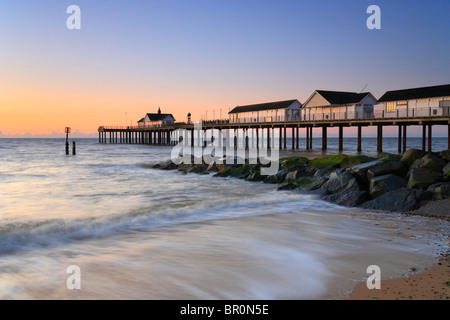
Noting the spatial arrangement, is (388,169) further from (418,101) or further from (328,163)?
(418,101)

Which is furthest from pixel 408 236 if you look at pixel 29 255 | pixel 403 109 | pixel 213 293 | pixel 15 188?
pixel 403 109

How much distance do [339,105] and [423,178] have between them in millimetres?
33950

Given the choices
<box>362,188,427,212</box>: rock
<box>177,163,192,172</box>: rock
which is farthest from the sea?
<box>177,163,192,172</box>: rock

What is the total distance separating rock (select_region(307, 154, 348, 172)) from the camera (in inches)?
618

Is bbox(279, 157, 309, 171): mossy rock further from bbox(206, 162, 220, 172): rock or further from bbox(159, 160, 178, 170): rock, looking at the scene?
bbox(159, 160, 178, 170): rock

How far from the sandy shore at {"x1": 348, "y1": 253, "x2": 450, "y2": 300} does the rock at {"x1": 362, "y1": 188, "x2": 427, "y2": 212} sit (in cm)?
465

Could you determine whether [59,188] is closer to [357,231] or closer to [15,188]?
[15,188]

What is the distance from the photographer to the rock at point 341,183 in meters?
11.8

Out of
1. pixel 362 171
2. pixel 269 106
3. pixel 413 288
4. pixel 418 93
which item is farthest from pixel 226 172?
pixel 269 106

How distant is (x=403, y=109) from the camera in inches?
1439

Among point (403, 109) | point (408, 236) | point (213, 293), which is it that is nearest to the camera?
point (213, 293)

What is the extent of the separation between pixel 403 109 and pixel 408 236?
33.4 metres
